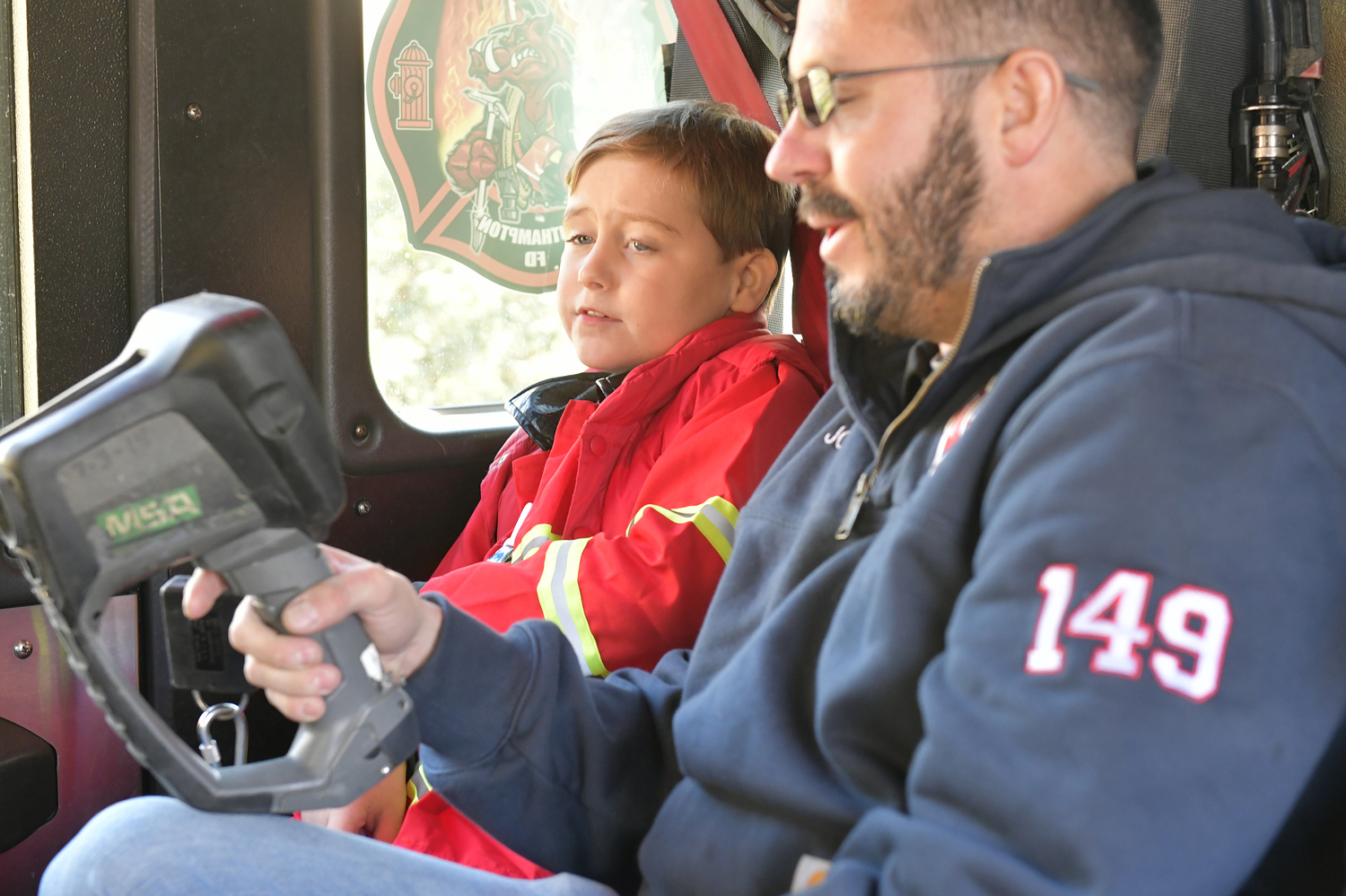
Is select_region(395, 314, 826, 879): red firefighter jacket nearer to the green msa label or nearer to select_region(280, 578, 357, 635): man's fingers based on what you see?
select_region(280, 578, 357, 635): man's fingers

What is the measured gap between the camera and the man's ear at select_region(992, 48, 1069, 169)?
1.11m

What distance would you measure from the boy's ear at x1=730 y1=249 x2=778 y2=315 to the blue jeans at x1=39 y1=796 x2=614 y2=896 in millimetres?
1148

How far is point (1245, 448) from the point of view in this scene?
0.81m

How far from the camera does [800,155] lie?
4.04 feet

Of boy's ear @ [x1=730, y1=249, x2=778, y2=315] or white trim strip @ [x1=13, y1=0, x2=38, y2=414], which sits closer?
white trim strip @ [x1=13, y1=0, x2=38, y2=414]

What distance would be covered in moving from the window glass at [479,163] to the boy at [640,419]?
244 millimetres

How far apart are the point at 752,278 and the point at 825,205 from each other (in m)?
0.79

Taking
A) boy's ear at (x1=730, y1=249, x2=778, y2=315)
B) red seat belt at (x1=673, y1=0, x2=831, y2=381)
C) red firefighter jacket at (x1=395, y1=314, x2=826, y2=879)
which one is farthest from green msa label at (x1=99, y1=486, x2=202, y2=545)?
red seat belt at (x1=673, y1=0, x2=831, y2=381)

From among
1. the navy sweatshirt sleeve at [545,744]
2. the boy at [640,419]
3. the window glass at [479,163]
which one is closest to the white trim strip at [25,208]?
the window glass at [479,163]

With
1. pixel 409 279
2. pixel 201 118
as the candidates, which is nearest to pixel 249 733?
pixel 409 279

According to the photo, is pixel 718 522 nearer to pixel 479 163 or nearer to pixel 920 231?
pixel 920 231

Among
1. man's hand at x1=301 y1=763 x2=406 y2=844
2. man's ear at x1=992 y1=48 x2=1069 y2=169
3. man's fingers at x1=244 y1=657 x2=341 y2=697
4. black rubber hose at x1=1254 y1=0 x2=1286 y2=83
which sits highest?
black rubber hose at x1=1254 y1=0 x2=1286 y2=83

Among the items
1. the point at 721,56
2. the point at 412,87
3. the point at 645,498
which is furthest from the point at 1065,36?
the point at 412,87

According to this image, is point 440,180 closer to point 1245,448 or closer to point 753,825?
point 753,825
